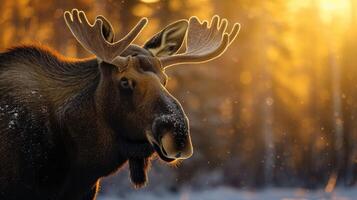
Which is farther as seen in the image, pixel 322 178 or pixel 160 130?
pixel 322 178

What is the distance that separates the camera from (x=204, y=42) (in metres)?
7.54

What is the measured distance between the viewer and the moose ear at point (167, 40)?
716 centimetres

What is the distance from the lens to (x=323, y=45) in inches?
1435

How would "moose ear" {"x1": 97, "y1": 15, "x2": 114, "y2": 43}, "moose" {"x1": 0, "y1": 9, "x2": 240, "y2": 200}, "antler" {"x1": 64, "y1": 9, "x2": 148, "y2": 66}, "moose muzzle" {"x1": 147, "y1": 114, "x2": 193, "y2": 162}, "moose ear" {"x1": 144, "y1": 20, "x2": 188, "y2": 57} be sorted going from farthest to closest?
1. "moose ear" {"x1": 144, "y1": 20, "x2": 188, "y2": 57}
2. "moose ear" {"x1": 97, "y1": 15, "x2": 114, "y2": 43}
3. "antler" {"x1": 64, "y1": 9, "x2": 148, "y2": 66}
4. "moose" {"x1": 0, "y1": 9, "x2": 240, "y2": 200}
5. "moose muzzle" {"x1": 147, "y1": 114, "x2": 193, "y2": 162}

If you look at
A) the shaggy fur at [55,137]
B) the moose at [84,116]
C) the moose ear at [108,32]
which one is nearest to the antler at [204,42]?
the moose at [84,116]

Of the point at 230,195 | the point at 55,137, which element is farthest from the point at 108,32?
the point at 230,195

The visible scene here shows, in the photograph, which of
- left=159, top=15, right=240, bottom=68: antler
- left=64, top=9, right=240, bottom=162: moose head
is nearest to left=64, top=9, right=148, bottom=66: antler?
left=64, top=9, right=240, bottom=162: moose head

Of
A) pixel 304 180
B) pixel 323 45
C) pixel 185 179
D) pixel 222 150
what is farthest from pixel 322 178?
pixel 323 45

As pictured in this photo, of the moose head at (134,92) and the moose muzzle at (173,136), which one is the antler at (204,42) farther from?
the moose muzzle at (173,136)

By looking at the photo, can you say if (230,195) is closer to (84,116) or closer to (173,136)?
(84,116)

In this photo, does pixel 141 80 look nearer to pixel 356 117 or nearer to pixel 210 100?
pixel 210 100

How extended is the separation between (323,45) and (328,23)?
100cm

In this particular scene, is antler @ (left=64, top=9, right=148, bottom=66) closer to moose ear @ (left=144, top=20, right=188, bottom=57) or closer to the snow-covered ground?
moose ear @ (left=144, top=20, right=188, bottom=57)

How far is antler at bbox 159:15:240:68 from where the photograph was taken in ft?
23.6
